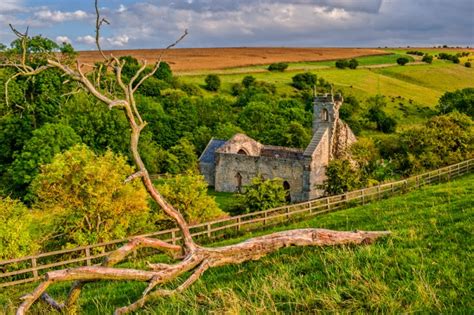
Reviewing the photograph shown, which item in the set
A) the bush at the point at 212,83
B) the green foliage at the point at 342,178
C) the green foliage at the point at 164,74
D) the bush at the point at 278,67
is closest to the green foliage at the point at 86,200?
the green foliage at the point at 342,178

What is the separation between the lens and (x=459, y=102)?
79438 millimetres

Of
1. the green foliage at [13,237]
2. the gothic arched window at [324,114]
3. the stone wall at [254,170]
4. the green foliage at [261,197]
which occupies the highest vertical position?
the gothic arched window at [324,114]

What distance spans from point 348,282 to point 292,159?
39515 mm

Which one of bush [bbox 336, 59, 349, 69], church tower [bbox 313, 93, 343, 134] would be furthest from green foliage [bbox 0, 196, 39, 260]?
bush [bbox 336, 59, 349, 69]

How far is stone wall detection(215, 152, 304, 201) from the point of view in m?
46.1

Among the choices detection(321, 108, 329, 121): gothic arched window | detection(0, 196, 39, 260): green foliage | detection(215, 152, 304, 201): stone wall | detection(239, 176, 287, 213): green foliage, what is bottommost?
detection(215, 152, 304, 201): stone wall

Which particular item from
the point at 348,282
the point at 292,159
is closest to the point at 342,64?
the point at 292,159

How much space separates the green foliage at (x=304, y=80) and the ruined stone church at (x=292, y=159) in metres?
53.6

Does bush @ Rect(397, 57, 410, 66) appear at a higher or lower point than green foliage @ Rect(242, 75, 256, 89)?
higher

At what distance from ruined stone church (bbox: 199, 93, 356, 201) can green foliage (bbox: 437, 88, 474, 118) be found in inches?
1599

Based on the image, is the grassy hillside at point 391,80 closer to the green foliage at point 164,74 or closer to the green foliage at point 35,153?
the green foliage at point 164,74

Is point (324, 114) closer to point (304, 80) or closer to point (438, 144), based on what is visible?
point (438, 144)

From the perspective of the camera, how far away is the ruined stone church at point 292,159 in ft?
141

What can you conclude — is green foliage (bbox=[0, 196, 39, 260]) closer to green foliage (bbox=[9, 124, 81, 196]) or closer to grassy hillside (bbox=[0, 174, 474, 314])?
grassy hillside (bbox=[0, 174, 474, 314])
